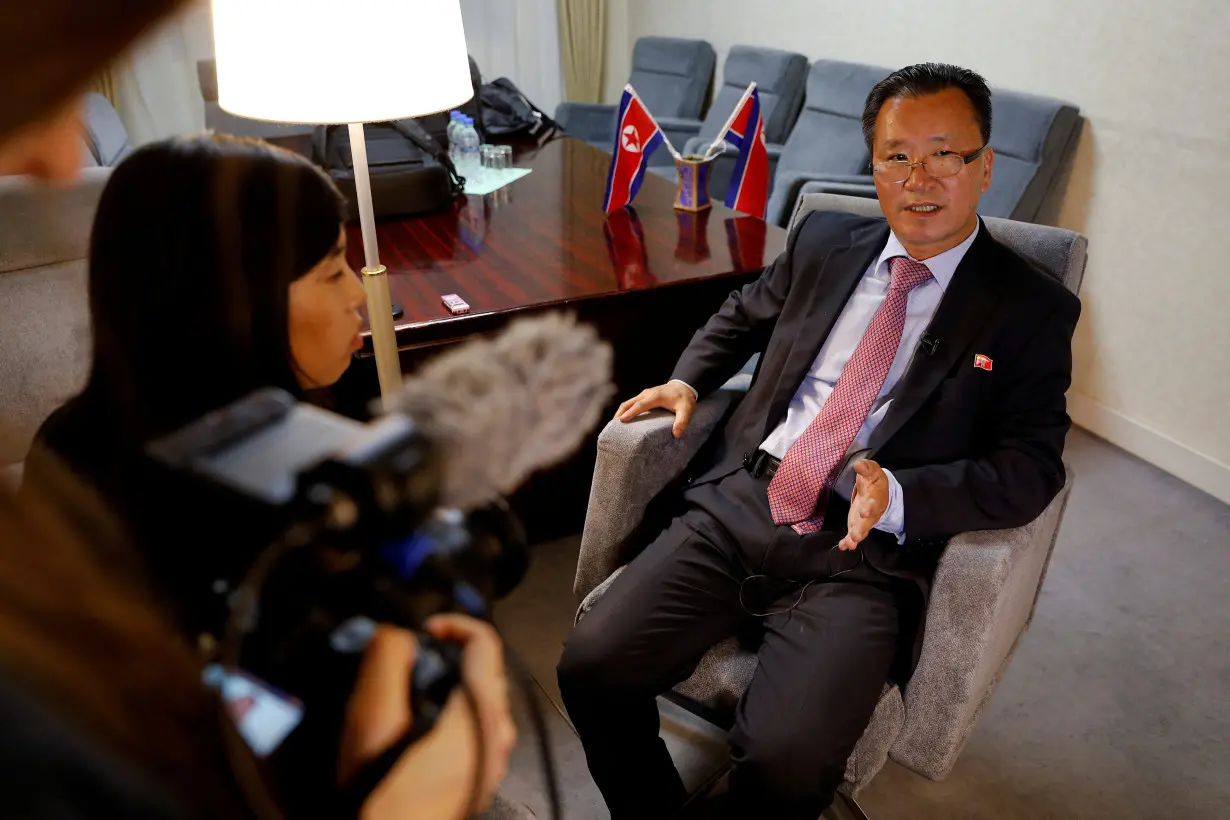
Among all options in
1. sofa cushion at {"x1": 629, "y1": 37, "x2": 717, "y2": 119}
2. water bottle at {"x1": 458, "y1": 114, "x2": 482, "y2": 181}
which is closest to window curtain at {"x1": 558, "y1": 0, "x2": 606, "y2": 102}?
sofa cushion at {"x1": 629, "y1": 37, "x2": 717, "y2": 119}

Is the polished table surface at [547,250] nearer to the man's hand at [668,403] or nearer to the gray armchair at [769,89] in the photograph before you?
the man's hand at [668,403]

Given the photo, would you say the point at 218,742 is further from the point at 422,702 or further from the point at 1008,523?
the point at 1008,523

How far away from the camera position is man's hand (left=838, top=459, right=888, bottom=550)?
3.68ft

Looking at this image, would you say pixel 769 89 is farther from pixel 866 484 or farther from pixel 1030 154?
pixel 866 484

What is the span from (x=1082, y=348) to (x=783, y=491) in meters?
1.80

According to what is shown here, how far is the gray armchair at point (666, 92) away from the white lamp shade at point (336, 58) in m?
3.57

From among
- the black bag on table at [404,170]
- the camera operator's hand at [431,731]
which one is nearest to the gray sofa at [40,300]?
the camera operator's hand at [431,731]

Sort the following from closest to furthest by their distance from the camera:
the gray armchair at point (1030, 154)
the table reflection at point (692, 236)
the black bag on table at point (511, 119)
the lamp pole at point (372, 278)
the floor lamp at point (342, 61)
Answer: the floor lamp at point (342, 61) → the lamp pole at point (372, 278) → the table reflection at point (692, 236) → the gray armchair at point (1030, 154) → the black bag on table at point (511, 119)

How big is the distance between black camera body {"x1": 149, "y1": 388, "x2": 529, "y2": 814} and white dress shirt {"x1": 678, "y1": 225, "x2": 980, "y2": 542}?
1035 mm

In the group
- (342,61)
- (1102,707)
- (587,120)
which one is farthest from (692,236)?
(587,120)

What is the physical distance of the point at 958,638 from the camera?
1101 millimetres

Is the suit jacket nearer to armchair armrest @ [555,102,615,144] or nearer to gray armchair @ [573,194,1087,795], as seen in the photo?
gray armchair @ [573,194,1087,795]

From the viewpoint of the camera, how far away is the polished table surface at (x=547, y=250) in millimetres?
1504

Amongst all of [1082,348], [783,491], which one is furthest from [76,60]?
[1082,348]
